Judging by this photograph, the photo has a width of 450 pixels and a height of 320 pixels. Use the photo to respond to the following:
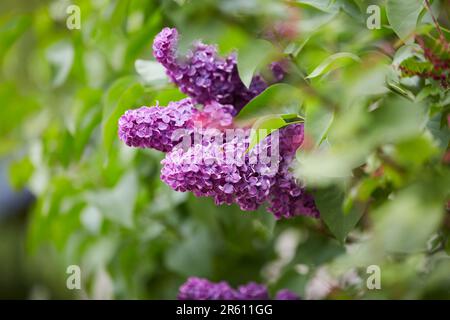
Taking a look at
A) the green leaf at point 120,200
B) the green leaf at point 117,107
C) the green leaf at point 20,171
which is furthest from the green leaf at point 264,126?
the green leaf at point 20,171

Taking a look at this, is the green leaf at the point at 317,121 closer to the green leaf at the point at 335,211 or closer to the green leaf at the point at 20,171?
the green leaf at the point at 335,211

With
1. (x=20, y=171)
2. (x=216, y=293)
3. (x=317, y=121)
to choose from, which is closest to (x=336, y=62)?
(x=317, y=121)

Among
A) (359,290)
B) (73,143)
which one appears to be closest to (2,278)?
(73,143)

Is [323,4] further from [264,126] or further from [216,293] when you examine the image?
[216,293]

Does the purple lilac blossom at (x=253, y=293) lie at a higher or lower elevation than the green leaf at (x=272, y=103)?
lower

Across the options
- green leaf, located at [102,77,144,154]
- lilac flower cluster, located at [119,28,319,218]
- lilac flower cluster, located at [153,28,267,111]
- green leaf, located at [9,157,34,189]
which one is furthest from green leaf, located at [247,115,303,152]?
green leaf, located at [9,157,34,189]

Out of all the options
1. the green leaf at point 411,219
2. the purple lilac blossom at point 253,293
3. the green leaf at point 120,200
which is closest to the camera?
the green leaf at point 411,219

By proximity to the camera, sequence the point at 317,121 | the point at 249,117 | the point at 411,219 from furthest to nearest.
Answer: the point at 249,117 < the point at 317,121 < the point at 411,219

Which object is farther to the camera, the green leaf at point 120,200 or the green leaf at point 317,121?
the green leaf at point 120,200
